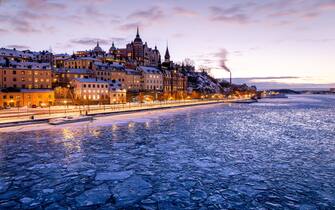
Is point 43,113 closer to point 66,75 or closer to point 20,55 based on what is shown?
point 66,75

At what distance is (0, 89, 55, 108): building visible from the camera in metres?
50.6

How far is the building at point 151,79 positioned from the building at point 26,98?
39968 millimetres

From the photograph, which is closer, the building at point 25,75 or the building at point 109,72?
the building at point 25,75

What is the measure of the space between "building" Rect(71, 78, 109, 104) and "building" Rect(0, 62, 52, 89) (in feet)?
23.1

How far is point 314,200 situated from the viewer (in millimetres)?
8594

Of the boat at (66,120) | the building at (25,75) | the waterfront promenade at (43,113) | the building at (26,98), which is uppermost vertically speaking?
the building at (25,75)

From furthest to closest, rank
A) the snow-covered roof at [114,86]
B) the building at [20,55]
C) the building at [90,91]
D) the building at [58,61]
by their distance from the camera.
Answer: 1. the building at [58,61]
2. the building at [20,55]
3. the snow-covered roof at [114,86]
4. the building at [90,91]

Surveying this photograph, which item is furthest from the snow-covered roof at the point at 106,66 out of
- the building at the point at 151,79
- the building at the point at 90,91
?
the building at the point at 90,91

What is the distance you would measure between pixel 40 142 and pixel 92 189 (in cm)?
1174

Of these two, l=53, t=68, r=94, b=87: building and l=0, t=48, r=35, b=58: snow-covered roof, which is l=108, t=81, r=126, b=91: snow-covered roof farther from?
l=0, t=48, r=35, b=58: snow-covered roof

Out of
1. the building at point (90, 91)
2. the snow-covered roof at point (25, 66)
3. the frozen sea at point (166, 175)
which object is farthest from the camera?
the building at point (90, 91)

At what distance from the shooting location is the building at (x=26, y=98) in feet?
166

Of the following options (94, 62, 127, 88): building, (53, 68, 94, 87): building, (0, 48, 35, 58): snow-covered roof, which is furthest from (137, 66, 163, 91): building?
(0, 48, 35, 58): snow-covered roof

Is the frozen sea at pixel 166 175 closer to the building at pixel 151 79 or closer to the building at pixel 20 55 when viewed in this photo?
the building at pixel 151 79
